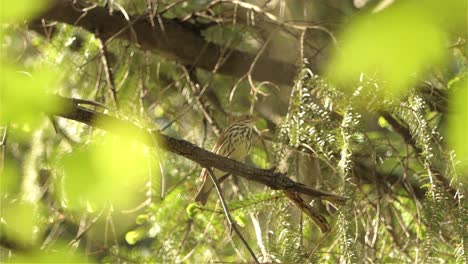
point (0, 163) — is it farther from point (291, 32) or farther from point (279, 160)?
point (291, 32)

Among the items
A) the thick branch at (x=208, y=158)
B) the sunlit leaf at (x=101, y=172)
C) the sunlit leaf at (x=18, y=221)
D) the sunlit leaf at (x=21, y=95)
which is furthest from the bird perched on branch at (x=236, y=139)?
the sunlit leaf at (x=21, y=95)

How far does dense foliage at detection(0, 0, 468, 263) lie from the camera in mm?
890

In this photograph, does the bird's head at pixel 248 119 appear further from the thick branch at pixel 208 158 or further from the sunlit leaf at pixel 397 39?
the sunlit leaf at pixel 397 39

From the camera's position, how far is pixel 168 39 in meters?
2.71

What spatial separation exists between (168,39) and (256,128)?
486 millimetres

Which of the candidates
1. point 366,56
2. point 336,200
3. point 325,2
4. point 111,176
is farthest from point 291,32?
point 366,56

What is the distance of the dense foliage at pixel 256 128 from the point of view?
0.89 metres

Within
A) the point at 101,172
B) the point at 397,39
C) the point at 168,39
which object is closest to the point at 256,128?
the point at 168,39

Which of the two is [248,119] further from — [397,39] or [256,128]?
[397,39]

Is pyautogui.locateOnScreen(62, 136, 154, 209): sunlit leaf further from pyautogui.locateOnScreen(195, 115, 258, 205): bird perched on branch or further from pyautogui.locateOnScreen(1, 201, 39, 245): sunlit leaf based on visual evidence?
pyautogui.locateOnScreen(195, 115, 258, 205): bird perched on branch

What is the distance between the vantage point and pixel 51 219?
2.42 meters

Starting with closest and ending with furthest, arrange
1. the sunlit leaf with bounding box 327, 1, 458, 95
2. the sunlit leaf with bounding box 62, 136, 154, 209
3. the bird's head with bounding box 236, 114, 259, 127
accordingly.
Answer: the sunlit leaf with bounding box 327, 1, 458, 95, the sunlit leaf with bounding box 62, 136, 154, 209, the bird's head with bounding box 236, 114, 259, 127

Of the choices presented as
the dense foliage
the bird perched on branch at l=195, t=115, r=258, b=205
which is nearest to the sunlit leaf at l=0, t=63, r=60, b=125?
the dense foliage

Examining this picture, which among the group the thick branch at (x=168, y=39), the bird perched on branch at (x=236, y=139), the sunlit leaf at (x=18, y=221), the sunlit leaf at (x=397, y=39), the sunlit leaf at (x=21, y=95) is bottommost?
the sunlit leaf at (x=21, y=95)
